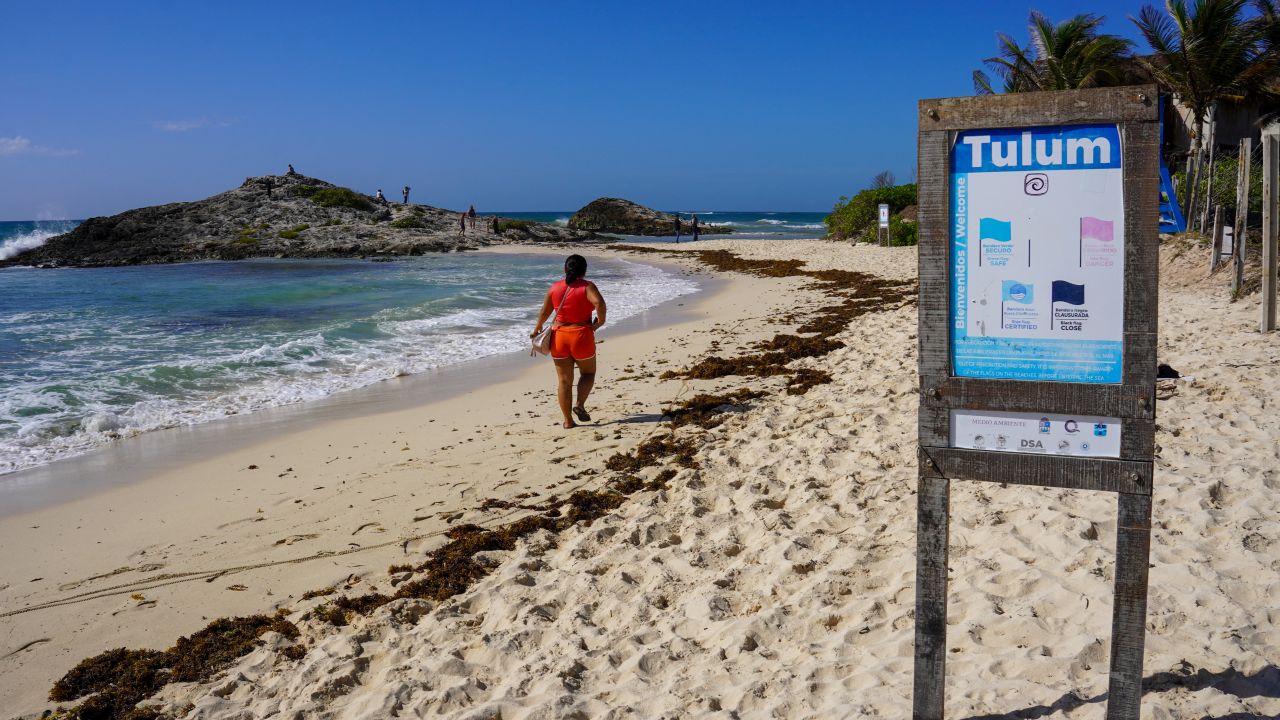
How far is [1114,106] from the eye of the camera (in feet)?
7.50

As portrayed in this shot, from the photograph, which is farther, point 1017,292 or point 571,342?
point 571,342

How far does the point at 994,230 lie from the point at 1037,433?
24.1 inches

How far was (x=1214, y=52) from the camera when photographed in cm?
1847

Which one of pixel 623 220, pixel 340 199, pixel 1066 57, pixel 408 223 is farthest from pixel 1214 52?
pixel 623 220

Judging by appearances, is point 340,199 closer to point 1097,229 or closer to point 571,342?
point 571,342

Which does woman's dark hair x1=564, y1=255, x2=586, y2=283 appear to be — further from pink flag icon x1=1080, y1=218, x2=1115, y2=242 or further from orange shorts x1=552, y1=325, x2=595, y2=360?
pink flag icon x1=1080, y1=218, x2=1115, y2=242

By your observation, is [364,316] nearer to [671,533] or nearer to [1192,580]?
[671,533]

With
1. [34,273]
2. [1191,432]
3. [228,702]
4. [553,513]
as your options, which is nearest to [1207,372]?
[1191,432]

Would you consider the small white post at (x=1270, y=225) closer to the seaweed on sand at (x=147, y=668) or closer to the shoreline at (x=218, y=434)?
the shoreline at (x=218, y=434)

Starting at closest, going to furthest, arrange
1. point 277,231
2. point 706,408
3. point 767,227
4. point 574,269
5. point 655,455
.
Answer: point 655,455, point 574,269, point 706,408, point 277,231, point 767,227

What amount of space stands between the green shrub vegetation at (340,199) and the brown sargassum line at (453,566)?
166 feet

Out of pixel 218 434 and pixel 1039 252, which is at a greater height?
pixel 1039 252

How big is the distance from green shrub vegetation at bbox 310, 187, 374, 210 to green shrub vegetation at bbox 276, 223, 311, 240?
3.73 meters

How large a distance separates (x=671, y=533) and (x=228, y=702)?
7.62 ft
